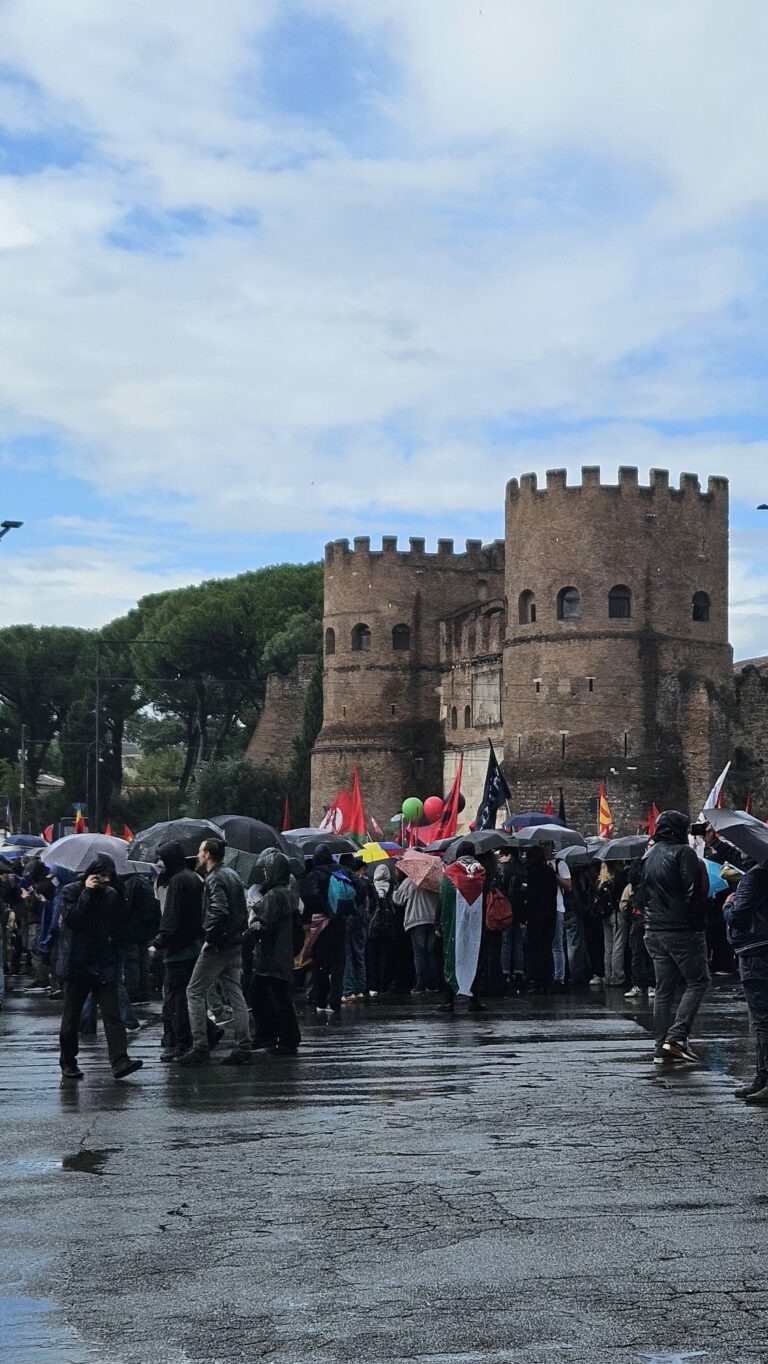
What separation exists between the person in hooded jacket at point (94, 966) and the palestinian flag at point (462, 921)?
245 inches

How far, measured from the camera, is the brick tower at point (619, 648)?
66.2m

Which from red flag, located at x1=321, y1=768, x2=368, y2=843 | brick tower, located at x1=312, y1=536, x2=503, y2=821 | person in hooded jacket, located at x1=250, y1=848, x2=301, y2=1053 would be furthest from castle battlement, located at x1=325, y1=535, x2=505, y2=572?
person in hooded jacket, located at x1=250, y1=848, x2=301, y2=1053

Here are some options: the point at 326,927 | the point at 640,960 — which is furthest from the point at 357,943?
the point at 640,960

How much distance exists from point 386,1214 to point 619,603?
59030mm

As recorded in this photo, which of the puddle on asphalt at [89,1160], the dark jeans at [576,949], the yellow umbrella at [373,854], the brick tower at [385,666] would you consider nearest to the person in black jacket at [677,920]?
the puddle on asphalt at [89,1160]

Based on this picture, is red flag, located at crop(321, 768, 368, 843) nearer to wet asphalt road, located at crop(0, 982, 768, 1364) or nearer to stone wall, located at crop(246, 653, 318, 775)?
wet asphalt road, located at crop(0, 982, 768, 1364)

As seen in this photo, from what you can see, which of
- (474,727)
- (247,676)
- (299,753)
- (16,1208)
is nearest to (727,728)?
(474,727)

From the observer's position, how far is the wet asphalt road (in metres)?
6.48

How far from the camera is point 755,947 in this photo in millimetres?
12203

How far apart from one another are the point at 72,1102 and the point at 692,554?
5653 cm

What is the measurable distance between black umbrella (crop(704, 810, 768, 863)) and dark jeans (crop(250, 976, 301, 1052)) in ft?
14.0

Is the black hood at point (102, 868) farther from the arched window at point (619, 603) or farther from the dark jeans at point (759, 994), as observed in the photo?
the arched window at point (619, 603)

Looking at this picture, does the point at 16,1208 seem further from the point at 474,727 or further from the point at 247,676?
the point at 247,676

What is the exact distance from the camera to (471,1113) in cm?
1178
